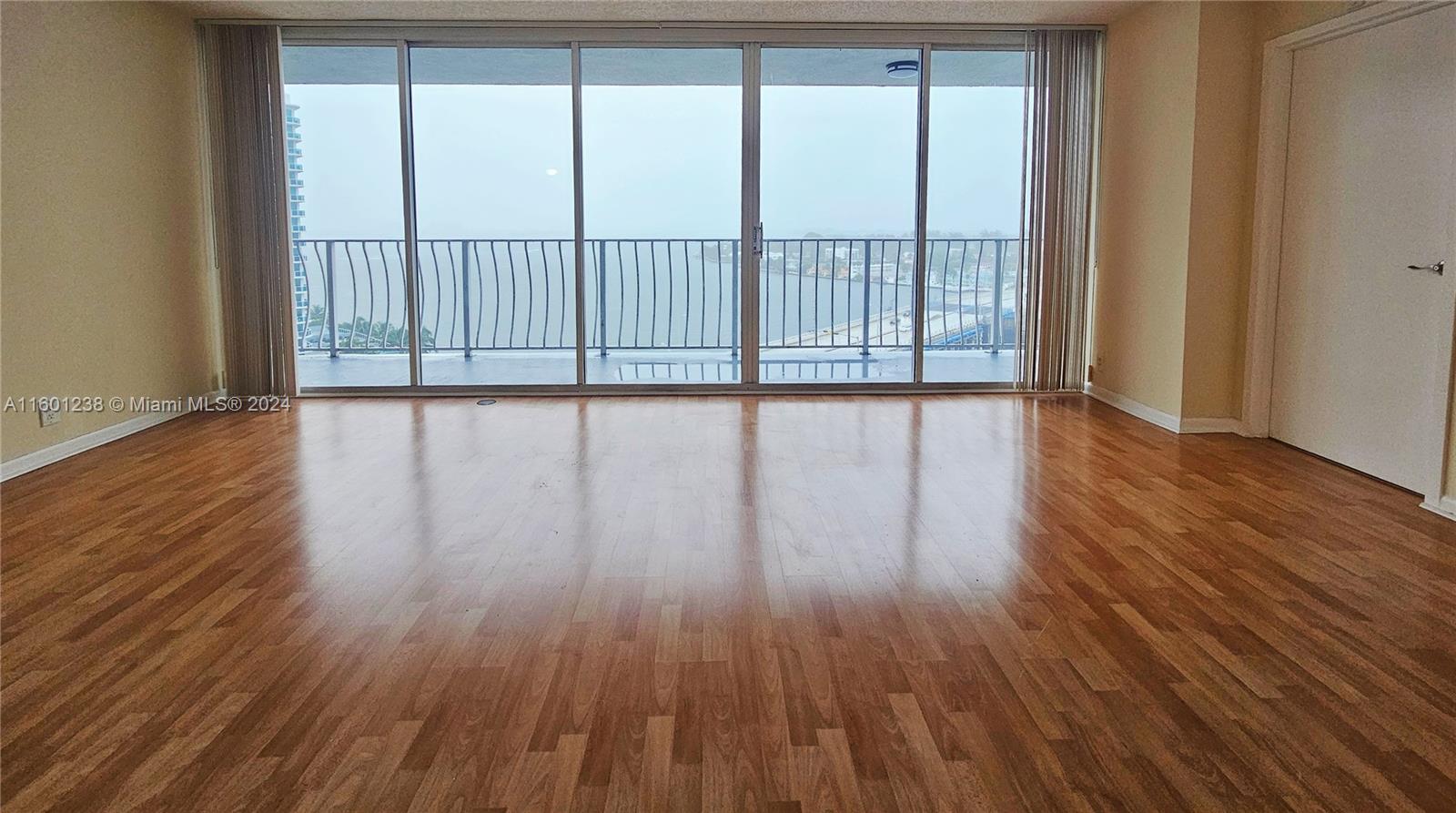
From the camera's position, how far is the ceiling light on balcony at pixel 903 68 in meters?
6.42

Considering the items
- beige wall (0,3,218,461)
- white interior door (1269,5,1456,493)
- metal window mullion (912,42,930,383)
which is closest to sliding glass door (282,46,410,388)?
beige wall (0,3,218,461)

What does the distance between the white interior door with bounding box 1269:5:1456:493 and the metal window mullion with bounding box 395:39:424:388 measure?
4.94 meters

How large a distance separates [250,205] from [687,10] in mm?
2938

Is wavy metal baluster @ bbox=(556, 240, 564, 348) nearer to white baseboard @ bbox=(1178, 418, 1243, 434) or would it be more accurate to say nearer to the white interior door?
white baseboard @ bbox=(1178, 418, 1243, 434)

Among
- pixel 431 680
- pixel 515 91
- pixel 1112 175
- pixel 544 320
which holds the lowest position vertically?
pixel 431 680

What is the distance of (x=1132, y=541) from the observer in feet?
10.8

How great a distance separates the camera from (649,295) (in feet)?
26.5

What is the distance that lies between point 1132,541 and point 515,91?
508cm

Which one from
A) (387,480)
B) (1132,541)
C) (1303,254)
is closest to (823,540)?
(1132,541)

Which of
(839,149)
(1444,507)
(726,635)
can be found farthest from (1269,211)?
(726,635)

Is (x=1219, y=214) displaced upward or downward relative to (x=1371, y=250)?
upward

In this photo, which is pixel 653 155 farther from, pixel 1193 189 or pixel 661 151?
pixel 1193 189

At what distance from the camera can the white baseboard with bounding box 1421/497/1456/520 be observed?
3.54 m

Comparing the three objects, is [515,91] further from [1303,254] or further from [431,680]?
[431,680]
